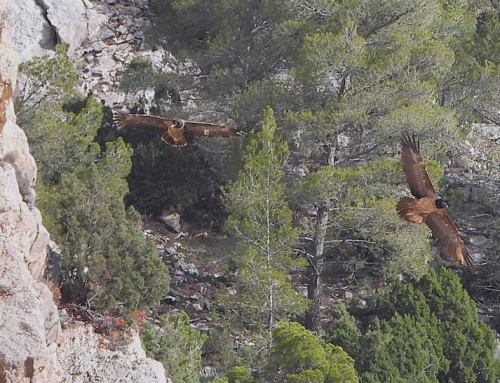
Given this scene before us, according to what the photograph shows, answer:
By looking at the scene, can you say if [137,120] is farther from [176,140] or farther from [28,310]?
[28,310]

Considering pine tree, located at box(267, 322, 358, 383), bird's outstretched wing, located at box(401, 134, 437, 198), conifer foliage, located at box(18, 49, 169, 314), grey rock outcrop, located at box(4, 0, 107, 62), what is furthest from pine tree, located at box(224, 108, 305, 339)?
grey rock outcrop, located at box(4, 0, 107, 62)

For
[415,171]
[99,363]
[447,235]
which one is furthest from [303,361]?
[415,171]

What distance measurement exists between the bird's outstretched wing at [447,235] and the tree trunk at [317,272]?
4663mm

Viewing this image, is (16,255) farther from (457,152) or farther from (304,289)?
(457,152)

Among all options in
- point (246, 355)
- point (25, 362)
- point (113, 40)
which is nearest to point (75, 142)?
point (246, 355)

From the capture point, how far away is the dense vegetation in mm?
13820

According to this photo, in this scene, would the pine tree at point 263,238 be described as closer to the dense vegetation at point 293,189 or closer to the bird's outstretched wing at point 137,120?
the dense vegetation at point 293,189

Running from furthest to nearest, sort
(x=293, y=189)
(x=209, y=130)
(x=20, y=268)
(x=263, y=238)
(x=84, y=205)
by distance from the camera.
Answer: (x=293, y=189)
(x=263, y=238)
(x=209, y=130)
(x=84, y=205)
(x=20, y=268)

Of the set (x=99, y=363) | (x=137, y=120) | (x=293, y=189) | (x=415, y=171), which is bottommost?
(x=293, y=189)

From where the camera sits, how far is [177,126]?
1520 centimetres

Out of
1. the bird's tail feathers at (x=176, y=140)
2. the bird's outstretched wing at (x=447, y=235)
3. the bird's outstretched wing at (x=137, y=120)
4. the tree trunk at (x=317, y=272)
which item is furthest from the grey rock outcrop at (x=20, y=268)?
the tree trunk at (x=317, y=272)

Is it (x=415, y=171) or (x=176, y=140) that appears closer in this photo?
(x=415, y=171)

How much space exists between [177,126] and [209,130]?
914 millimetres

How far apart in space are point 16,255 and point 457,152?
47.9 ft
